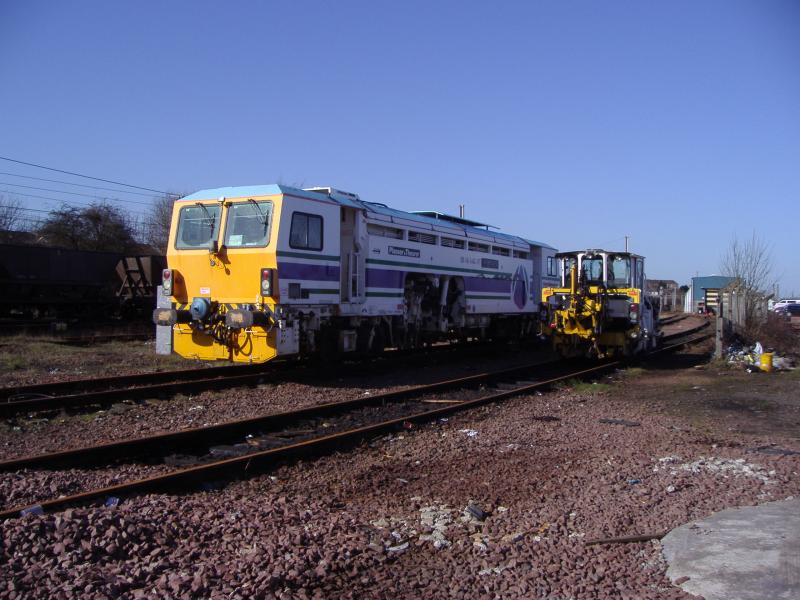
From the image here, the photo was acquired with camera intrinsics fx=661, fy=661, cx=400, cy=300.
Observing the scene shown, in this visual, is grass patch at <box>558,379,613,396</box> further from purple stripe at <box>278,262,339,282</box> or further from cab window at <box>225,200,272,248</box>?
cab window at <box>225,200,272,248</box>

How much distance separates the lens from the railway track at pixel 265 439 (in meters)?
5.91

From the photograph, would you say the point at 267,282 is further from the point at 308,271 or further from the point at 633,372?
the point at 633,372

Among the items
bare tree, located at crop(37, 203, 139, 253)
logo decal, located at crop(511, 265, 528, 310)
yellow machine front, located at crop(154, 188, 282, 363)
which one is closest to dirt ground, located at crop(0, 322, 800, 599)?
yellow machine front, located at crop(154, 188, 282, 363)

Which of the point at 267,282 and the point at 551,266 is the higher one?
the point at 551,266

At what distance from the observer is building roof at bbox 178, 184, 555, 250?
11758 millimetres

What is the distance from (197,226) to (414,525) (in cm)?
882

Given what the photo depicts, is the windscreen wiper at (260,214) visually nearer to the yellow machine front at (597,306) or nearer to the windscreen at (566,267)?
the yellow machine front at (597,306)

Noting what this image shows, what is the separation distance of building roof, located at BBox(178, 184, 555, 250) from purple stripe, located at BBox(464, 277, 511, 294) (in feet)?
3.74

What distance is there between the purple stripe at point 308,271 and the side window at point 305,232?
344 mm

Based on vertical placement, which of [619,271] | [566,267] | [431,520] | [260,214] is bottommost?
[431,520]

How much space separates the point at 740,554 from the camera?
14.0ft

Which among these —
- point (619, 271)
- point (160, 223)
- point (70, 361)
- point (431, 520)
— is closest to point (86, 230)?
point (160, 223)

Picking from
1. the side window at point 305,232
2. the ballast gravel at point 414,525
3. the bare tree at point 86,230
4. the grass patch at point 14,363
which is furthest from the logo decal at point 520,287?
the bare tree at point 86,230

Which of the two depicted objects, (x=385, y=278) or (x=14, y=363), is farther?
(x=385, y=278)
